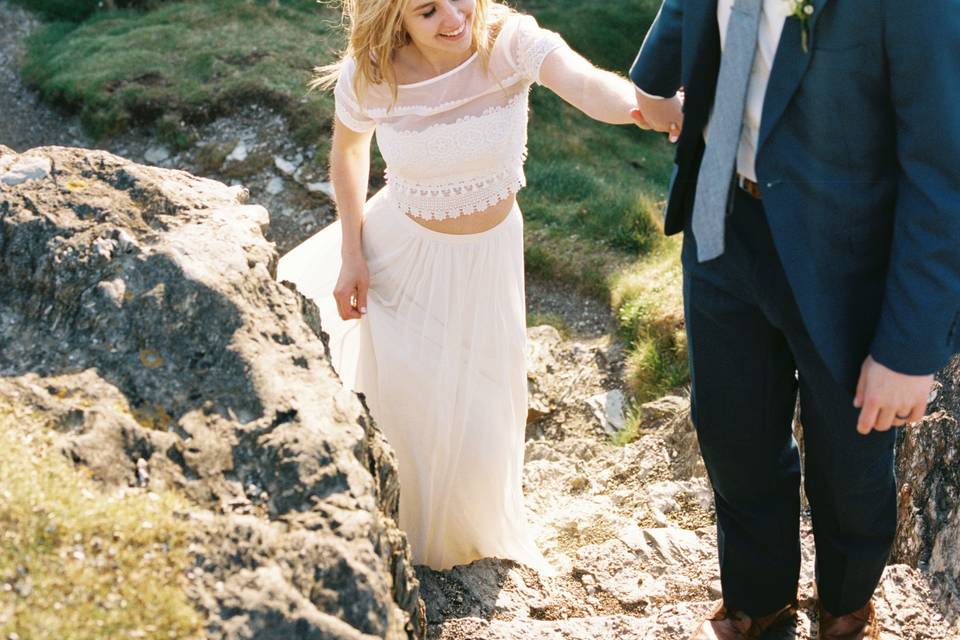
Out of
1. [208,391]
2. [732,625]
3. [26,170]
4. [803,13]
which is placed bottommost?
[732,625]

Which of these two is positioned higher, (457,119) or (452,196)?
(457,119)

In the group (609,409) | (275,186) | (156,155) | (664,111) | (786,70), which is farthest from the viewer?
(156,155)

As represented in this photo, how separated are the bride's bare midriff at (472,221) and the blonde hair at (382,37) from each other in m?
0.47

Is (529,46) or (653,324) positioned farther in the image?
(653,324)

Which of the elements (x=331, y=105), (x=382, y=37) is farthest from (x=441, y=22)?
(x=331, y=105)

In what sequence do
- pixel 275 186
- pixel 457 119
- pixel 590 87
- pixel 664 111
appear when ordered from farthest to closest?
pixel 275 186 < pixel 457 119 < pixel 590 87 < pixel 664 111

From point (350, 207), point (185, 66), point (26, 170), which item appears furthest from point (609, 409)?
point (185, 66)

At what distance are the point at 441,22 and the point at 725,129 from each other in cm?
137

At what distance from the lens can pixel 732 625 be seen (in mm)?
2912

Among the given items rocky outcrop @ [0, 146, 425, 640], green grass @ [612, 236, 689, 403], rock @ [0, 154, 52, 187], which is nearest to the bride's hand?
rocky outcrop @ [0, 146, 425, 640]

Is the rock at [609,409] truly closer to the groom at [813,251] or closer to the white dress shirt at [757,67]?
the groom at [813,251]

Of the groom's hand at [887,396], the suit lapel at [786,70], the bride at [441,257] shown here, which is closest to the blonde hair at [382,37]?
the bride at [441,257]

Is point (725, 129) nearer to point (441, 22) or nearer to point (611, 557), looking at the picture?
point (441, 22)

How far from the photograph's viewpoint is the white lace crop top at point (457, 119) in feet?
11.4
